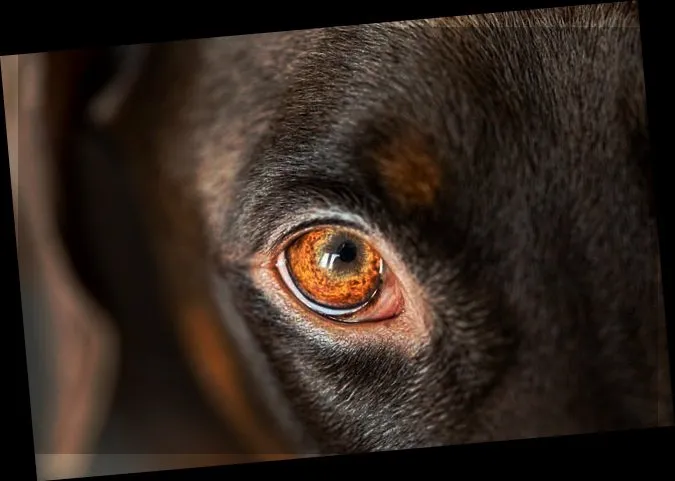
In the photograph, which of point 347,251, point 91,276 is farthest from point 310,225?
point 91,276

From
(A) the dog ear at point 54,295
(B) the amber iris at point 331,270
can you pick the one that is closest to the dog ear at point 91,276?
(A) the dog ear at point 54,295

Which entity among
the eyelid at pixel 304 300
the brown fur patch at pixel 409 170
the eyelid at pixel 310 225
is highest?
the brown fur patch at pixel 409 170

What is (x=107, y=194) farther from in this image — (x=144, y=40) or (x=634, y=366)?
(x=634, y=366)

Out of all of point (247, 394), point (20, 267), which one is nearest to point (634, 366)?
point (247, 394)

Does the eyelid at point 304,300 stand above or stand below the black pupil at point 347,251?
below

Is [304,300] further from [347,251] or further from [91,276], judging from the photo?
[91,276]

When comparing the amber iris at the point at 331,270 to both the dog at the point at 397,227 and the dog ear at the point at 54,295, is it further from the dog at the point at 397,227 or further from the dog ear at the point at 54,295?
the dog ear at the point at 54,295

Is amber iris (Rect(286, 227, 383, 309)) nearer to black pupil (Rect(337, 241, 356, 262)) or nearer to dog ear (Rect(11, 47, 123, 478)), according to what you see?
black pupil (Rect(337, 241, 356, 262))

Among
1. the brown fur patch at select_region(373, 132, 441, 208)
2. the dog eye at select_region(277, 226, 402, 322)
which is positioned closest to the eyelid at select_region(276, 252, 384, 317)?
the dog eye at select_region(277, 226, 402, 322)
